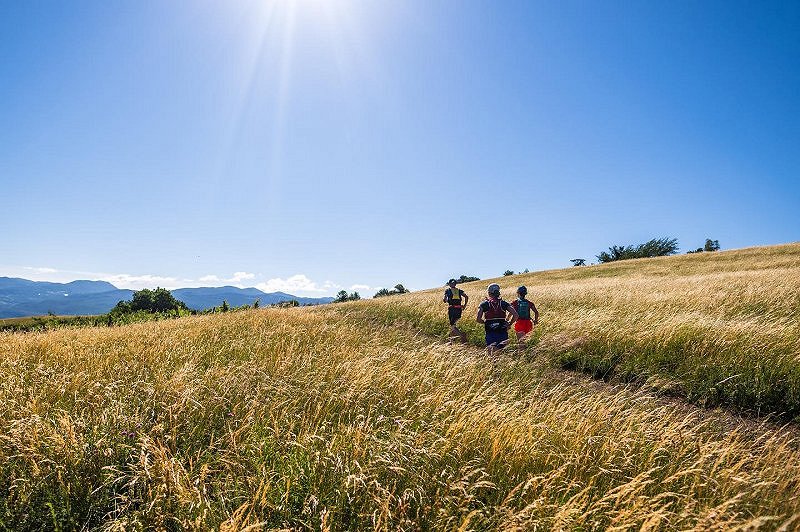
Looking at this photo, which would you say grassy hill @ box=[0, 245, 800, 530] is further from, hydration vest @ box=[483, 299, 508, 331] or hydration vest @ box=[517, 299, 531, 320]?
hydration vest @ box=[517, 299, 531, 320]

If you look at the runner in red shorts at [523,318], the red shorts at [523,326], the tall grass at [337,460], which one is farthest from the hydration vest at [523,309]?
the tall grass at [337,460]

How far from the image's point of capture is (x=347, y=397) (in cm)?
413

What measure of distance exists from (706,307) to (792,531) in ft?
37.4

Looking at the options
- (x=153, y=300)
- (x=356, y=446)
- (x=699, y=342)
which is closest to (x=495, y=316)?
(x=699, y=342)

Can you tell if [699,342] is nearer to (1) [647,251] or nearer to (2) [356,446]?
(2) [356,446]

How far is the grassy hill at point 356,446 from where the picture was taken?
7.90 ft

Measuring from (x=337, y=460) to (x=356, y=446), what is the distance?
0.19 meters

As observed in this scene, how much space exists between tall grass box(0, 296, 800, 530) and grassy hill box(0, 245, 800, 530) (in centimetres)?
2

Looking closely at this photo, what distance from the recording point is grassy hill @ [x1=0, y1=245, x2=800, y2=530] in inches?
94.8

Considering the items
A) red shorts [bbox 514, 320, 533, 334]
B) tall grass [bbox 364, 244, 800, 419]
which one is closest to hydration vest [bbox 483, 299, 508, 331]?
red shorts [bbox 514, 320, 533, 334]

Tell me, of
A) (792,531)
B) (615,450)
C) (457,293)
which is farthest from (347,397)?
(457,293)

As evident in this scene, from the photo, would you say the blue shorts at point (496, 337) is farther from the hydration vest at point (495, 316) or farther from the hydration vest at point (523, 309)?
the hydration vest at point (523, 309)

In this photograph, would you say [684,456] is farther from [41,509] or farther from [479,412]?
[41,509]

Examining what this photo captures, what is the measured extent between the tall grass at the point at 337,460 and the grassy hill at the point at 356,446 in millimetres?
20
